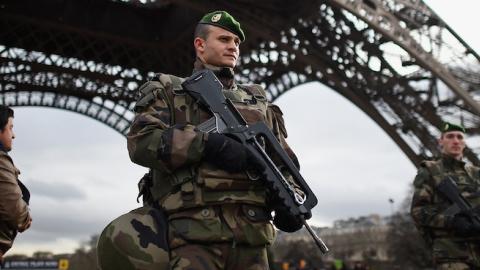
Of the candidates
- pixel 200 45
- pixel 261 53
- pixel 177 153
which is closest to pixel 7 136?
pixel 200 45

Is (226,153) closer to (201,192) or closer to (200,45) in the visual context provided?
(201,192)

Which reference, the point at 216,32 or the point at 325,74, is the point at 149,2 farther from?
the point at 216,32

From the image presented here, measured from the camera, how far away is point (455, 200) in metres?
5.34

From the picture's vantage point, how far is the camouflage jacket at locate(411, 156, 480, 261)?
539 cm

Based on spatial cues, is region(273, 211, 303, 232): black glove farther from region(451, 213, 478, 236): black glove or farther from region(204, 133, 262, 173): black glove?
region(451, 213, 478, 236): black glove

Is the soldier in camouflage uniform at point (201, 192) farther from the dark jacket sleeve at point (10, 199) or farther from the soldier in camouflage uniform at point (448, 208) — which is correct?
the soldier in camouflage uniform at point (448, 208)

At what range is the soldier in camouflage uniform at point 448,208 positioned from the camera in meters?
5.33

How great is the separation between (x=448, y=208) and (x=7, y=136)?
3.69 metres

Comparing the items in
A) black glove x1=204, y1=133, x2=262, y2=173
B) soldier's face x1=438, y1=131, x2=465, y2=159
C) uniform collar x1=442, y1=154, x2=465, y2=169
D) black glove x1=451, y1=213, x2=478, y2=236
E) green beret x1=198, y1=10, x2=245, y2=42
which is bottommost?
black glove x1=451, y1=213, x2=478, y2=236

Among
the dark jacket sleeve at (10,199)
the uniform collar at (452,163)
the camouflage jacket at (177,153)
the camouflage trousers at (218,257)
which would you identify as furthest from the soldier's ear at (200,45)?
the uniform collar at (452,163)

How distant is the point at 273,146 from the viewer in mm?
2738

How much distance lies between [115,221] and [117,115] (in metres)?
24.9

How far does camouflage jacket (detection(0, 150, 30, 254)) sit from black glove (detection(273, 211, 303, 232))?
216 centimetres

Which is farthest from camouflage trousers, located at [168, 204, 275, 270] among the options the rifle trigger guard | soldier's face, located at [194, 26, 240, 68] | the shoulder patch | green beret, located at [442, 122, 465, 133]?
green beret, located at [442, 122, 465, 133]
